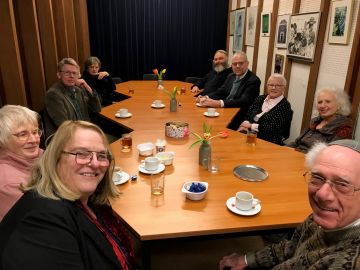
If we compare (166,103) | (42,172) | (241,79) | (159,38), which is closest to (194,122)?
(166,103)

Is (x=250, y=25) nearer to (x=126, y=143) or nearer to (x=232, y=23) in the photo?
(x=232, y=23)

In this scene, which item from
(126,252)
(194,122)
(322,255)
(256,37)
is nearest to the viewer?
(322,255)

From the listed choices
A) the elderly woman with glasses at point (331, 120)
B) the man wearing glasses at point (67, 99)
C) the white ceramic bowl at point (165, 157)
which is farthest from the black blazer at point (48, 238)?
the man wearing glasses at point (67, 99)

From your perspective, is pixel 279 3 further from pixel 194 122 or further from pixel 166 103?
pixel 194 122

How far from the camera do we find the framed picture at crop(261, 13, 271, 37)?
4895 mm

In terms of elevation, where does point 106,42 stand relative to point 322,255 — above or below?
above

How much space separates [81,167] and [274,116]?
2407 mm

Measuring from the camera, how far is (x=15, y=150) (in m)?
1.66

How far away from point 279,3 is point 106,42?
3770mm

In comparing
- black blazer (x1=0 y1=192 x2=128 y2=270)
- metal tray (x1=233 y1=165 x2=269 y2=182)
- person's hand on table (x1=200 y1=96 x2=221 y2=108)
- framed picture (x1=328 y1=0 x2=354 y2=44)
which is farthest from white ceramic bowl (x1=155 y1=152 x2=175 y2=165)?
framed picture (x1=328 y1=0 x2=354 y2=44)

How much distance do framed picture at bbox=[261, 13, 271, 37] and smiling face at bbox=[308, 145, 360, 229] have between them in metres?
4.32

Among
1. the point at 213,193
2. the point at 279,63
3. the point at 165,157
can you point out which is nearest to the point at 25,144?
the point at 165,157

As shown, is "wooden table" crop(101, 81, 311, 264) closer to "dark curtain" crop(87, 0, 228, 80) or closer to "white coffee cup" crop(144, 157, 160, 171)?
"white coffee cup" crop(144, 157, 160, 171)

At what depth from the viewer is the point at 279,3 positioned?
4605mm
